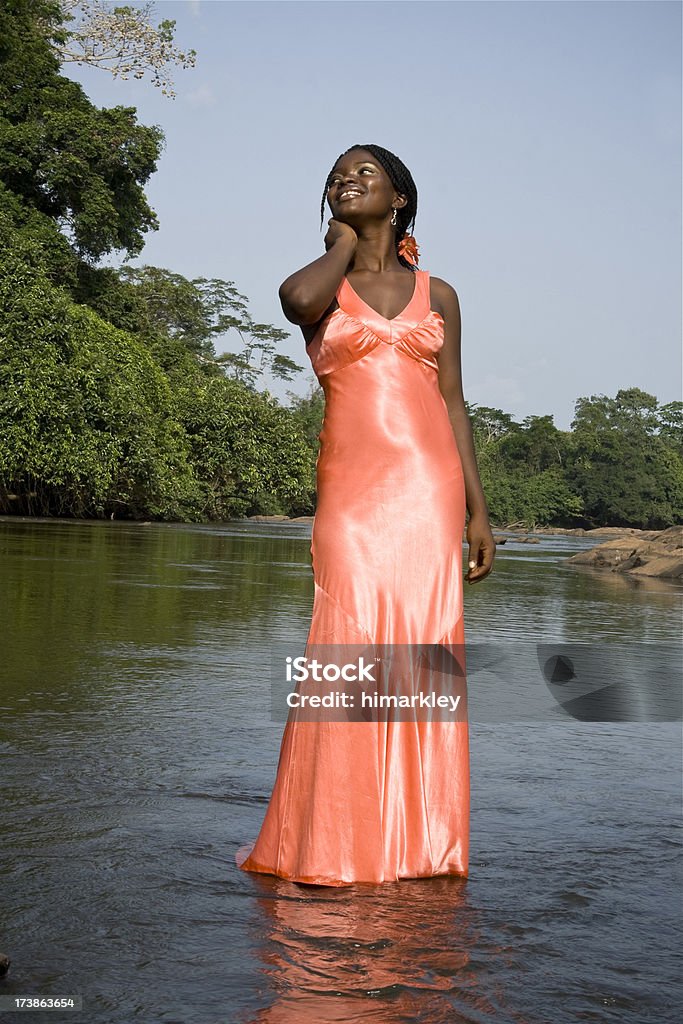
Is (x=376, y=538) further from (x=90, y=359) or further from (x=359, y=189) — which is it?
(x=90, y=359)

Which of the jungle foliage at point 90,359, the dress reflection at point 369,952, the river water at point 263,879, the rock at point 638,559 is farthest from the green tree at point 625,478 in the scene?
the dress reflection at point 369,952

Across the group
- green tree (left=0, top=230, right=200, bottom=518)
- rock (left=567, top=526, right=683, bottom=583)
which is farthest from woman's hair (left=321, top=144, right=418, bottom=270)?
green tree (left=0, top=230, right=200, bottom=518)

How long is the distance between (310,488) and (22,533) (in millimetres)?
23562

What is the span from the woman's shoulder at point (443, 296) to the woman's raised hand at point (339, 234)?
0.24m

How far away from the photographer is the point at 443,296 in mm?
3186

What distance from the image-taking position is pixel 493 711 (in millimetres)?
5160

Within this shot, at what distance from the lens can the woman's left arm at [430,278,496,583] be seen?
320 cm

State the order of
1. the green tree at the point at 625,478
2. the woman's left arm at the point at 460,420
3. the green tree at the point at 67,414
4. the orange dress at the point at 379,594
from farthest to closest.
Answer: the green tree at the point at 625,478 → the green tree at the point at 67,414 → the woman's left arm at the point at 460,420 → the orange dress at the point at 379,594

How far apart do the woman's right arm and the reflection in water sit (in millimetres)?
1362

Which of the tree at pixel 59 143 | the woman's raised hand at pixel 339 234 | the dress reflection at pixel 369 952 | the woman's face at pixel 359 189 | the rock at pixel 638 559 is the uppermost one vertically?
the tree at pixel 59 143

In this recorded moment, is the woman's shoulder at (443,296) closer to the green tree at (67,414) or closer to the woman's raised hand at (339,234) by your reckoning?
the woman's raised hand at (339,234)

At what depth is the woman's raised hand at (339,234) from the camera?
10.1ft

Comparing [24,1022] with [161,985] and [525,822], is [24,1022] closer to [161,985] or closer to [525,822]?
[161,985]

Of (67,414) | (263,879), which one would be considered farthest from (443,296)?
(67,414)
